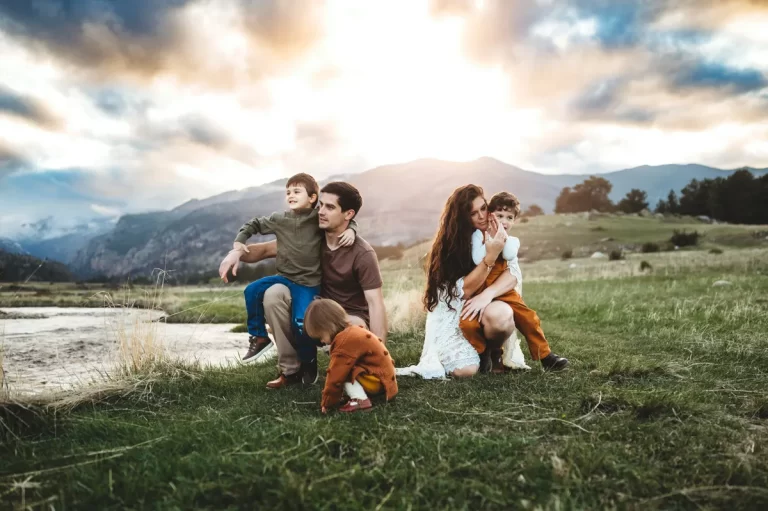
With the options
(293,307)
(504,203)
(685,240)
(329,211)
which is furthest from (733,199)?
(293,307)

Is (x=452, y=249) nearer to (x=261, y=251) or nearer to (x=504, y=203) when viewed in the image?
(x=504, y=203)

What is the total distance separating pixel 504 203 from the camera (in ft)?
15.9

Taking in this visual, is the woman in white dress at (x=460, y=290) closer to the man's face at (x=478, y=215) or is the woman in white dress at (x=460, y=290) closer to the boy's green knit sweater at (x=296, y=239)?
the man's face at (x=478, y=215)

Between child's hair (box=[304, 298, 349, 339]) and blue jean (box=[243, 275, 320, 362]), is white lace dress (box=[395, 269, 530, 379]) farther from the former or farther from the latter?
child's hair (box=[304, 298, 349, 339])

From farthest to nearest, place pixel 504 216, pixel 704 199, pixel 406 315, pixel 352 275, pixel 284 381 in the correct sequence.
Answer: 1. pixel 704 199
2. pixel 406 315
3. pixel 504 216
4. pixel 352 275
5. pixel 284 381

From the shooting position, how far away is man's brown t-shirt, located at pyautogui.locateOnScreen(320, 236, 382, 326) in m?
4.27

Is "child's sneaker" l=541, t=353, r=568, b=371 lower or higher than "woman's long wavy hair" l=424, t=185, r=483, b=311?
lower

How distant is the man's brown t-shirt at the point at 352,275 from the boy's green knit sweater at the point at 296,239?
12cm

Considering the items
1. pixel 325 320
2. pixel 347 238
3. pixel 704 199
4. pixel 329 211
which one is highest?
pixel 704 199

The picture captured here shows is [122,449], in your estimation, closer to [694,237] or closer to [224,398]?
[224,398]

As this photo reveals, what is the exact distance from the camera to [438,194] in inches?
5108

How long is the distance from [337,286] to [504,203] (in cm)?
187

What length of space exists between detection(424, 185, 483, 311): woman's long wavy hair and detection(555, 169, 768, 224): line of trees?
60780 millimetres

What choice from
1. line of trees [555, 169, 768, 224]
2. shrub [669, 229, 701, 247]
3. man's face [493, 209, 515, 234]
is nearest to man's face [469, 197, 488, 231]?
man's face [493, 209, 515, 234]
